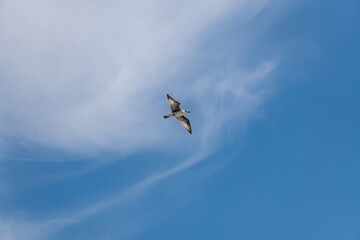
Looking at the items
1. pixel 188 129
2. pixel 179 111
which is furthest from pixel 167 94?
pixel 188 129

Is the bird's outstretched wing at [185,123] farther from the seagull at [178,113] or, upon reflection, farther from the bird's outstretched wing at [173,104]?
the bird's outstretched wing at [173,104]

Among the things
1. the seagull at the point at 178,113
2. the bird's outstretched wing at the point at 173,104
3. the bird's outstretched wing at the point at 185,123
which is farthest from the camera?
the bird's outstretched wing at the point at 185,123

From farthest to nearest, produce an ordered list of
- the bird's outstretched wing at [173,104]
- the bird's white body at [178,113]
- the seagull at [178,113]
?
the bird's white body at [178,113] → the seagull at [178,113] → the bird's outstretched wing at [173,104]

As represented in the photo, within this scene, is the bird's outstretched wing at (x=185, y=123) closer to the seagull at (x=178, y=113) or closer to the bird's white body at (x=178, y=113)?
the seagull at (x=178, y=113)

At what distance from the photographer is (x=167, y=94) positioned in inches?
3730

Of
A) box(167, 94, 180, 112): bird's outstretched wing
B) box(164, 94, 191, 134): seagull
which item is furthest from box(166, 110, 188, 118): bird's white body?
box(167, 94, 180, 112): bird's outstretched wing

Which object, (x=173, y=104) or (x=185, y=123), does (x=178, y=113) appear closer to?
(x=173, y=104)

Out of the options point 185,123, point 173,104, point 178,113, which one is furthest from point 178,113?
point 185,123

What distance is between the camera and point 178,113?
9744 centimetres

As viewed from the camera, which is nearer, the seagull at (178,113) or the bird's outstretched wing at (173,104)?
the bird's outstretched wing at (173,104)

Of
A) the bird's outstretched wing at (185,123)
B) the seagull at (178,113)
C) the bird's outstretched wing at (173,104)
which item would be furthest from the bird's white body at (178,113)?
the bird's outstretched wing at (185,123)

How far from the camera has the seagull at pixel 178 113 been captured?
311ft

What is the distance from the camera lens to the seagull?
94.7m

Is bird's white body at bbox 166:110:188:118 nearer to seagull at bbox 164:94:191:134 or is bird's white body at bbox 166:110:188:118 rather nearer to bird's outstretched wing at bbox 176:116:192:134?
seagull at bbox 164:94:191:134
